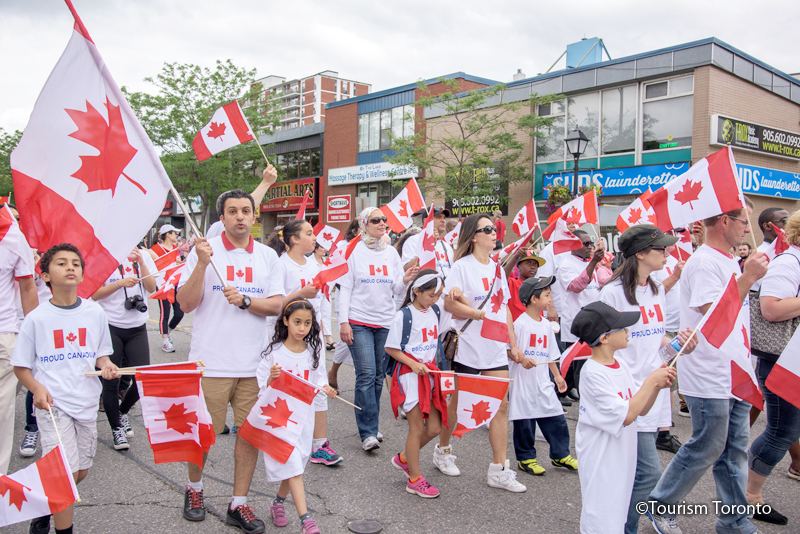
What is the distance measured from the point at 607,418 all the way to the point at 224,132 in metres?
4.31

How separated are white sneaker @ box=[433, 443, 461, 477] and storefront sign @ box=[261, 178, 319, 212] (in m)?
33.3

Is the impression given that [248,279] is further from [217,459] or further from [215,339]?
[217,459]

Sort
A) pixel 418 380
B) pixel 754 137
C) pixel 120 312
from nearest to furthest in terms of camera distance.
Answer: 1. pixel 418 380
2. pixel 120 312
3. pixel 754 137

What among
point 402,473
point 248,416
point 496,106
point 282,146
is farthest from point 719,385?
point 282,146

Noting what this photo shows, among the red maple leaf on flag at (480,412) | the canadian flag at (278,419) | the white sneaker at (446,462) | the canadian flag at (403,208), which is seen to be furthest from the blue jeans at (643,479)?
the canadian flag at (403,208)

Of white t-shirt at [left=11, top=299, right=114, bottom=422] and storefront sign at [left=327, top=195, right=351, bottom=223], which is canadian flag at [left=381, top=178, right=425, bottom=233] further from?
storefront sign at [left=327, top=195, right=351, bottom=223]

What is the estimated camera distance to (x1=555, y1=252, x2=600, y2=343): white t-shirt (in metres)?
6.45

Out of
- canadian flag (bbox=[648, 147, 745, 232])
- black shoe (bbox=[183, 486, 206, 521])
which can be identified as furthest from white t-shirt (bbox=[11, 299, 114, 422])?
canadian flag (bbox=[648, 147, 745, 232])

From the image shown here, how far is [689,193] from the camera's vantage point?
4.12 metres

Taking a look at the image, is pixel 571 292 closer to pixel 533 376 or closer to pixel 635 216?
pixel 635 216

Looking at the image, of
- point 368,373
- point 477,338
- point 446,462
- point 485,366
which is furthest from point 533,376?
point 368,373

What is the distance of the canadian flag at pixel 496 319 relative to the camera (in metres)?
4.46

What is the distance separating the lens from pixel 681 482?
3.45 metres

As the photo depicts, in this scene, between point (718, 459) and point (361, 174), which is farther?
point (361, 174)
